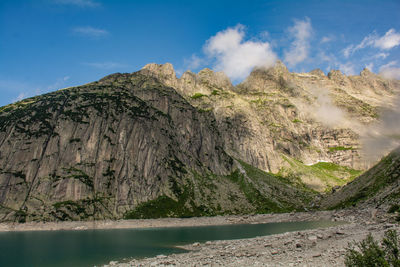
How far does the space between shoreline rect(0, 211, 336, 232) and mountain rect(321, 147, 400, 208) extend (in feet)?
49.7

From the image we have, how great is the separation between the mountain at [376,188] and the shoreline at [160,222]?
15.2 m

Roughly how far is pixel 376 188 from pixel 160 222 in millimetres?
117365

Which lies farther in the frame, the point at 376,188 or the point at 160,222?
the point at 160,222

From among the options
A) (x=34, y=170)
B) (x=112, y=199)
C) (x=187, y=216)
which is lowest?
(x=187, y=216)

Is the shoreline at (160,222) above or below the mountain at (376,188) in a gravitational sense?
below

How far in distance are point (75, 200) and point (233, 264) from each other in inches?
6324

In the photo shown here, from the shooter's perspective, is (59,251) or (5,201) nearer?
(59,251)

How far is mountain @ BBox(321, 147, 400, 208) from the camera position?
105338mm

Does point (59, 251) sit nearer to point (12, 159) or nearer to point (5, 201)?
point (5, 201)

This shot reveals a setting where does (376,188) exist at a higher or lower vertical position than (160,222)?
higher

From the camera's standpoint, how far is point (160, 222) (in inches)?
6998

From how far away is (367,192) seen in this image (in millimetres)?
134125

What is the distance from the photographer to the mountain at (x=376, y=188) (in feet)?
346

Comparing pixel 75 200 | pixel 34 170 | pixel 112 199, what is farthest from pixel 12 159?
pixel 112 199
